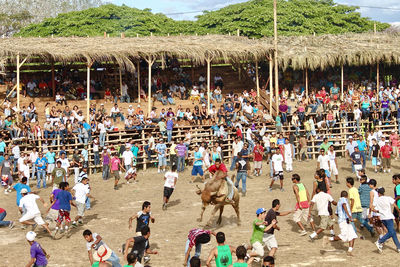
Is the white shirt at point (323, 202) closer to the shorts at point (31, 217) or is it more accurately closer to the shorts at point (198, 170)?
the shorts at point (31, 217)

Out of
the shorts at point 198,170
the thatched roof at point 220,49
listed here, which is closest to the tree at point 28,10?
the thatched roof at point 220,49

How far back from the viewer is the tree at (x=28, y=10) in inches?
2255

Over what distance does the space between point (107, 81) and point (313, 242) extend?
761 inches

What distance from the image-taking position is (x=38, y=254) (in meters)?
9.64

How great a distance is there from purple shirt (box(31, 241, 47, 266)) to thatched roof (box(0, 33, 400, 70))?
15.0m

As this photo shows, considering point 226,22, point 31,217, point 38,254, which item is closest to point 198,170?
point 31,217

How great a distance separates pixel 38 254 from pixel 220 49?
57.7 feet

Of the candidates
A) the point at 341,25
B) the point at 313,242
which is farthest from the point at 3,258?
the point at 341,25

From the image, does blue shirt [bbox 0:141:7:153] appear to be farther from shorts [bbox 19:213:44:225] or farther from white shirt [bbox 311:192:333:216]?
white shirt [bbox 311:192:333:216]

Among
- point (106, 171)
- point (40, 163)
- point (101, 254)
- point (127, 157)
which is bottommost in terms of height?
point (101, 254)

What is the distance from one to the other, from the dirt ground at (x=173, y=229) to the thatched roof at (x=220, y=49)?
6566 millimetres

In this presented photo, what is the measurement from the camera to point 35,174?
2069 centimetres

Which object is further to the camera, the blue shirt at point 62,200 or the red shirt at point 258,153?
the red shirt at point 258,153

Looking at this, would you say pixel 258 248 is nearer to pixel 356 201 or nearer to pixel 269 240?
pixel 269 240
